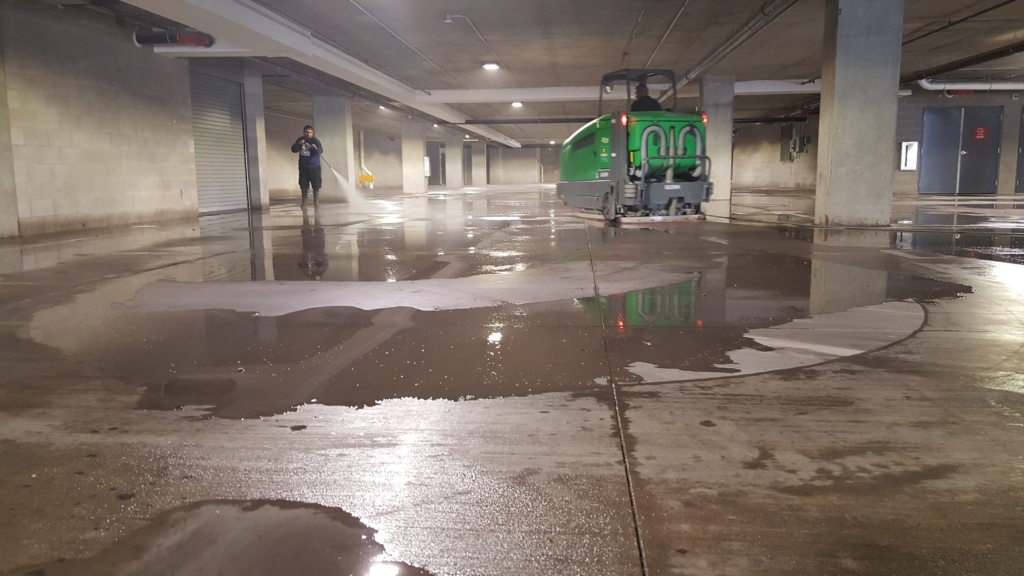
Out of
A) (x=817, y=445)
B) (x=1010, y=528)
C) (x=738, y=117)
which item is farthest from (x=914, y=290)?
(x=738, y=117)

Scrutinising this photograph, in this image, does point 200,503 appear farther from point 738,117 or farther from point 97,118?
point 738,117

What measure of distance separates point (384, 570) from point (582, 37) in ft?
50.4

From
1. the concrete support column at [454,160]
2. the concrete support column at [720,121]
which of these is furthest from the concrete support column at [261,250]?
the concrete support column at [454,160]

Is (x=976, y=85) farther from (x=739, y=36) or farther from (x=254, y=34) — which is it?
(x=254, y=34)

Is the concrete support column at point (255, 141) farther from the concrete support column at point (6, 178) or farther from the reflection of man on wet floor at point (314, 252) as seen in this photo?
the concrete support column at point (6, 178)

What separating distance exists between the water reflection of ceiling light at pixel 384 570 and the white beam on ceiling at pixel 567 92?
73.8 ft

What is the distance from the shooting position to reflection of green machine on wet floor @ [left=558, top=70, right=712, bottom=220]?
1150 cm

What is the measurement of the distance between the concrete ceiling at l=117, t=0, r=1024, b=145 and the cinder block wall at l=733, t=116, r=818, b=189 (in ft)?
32.2

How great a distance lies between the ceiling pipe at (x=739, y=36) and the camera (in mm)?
12062

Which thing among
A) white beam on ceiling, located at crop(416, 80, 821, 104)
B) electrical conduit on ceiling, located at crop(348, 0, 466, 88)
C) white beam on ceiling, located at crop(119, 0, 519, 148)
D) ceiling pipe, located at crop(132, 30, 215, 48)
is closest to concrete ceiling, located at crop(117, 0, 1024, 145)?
electrical conduit on ceiling, located at crop(348, 0, 466, 88)

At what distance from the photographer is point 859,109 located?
11.8 meters

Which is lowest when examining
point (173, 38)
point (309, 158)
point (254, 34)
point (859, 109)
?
point (309, 158)

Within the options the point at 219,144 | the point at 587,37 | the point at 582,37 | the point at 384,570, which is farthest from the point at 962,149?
the point at 384,570

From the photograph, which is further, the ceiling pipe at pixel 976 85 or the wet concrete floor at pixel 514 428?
the ceiling pipe at pixel 976 85
